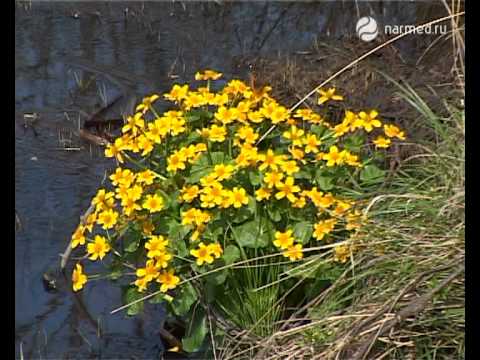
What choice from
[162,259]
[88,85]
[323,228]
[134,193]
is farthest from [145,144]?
[88,85]

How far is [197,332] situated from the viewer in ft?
8.30

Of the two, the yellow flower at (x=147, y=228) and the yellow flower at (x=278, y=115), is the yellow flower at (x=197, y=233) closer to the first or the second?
the yellow flower at (x=147, y=228)

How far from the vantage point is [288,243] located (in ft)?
7.91

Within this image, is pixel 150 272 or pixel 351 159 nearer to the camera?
pixel 150 272

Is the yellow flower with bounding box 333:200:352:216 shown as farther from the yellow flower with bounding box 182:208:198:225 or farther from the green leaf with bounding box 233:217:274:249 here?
the yellow flower with bounding box 182:208:198:225

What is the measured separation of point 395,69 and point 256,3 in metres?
1.43

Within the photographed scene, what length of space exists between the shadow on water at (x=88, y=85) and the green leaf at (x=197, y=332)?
412 mm

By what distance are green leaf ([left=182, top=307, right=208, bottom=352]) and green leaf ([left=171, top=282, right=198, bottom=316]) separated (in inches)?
2.1

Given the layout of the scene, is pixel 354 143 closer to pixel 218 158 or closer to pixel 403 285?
pixel 218 158

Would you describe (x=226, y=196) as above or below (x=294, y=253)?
above

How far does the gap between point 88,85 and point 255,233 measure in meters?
2.24

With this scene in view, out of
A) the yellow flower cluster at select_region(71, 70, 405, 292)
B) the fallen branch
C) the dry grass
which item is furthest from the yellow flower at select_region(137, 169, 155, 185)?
the fallen branch
